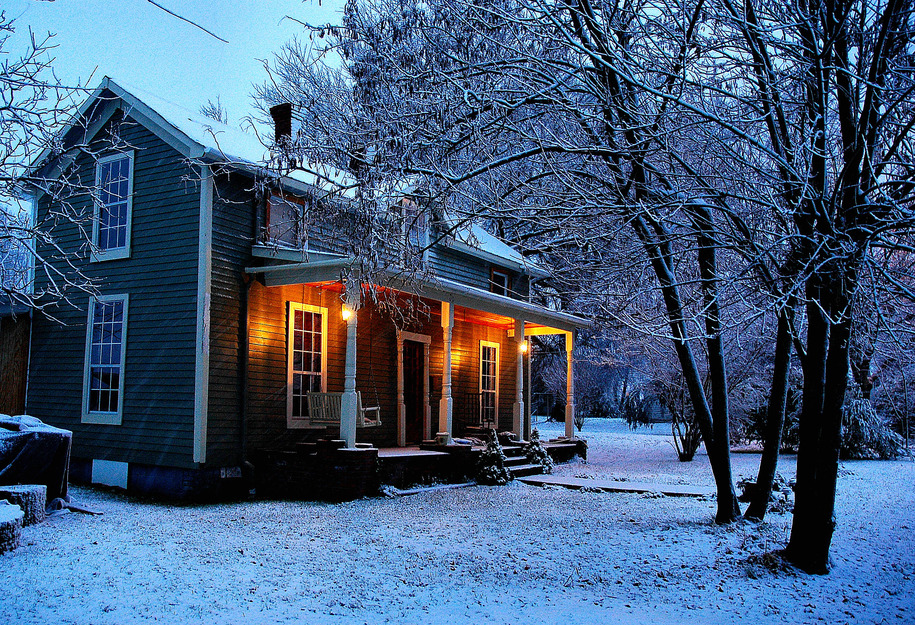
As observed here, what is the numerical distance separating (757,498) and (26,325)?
1239 centimetres

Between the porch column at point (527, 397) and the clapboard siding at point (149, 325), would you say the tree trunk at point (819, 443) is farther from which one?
the porch column at point (527, 397)

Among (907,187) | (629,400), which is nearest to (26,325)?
(907,187)

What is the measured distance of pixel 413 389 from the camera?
1446 cm

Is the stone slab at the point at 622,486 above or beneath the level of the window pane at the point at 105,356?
beneath

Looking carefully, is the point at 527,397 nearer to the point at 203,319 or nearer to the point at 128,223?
the point at 203,319

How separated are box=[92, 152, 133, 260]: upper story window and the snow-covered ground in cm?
403

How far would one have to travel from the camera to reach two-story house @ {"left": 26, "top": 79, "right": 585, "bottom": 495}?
33.6 ft

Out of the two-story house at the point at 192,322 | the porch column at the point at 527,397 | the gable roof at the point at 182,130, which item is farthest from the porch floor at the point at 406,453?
the porch column at the point at 527,397

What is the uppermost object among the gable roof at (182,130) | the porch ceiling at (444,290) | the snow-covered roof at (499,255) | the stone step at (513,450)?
the gable roof at (182,130)

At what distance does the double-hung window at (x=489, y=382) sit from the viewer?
16.8 metres

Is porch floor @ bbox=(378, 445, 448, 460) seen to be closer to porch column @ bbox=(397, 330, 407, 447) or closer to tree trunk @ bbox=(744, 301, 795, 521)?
porch column @ bbox=(397, 330, 407, 447)

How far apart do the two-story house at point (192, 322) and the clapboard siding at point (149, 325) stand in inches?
1.0

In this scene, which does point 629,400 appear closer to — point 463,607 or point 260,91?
point 260,91

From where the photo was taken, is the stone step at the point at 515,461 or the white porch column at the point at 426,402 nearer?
the stone step at the point at 515,461
